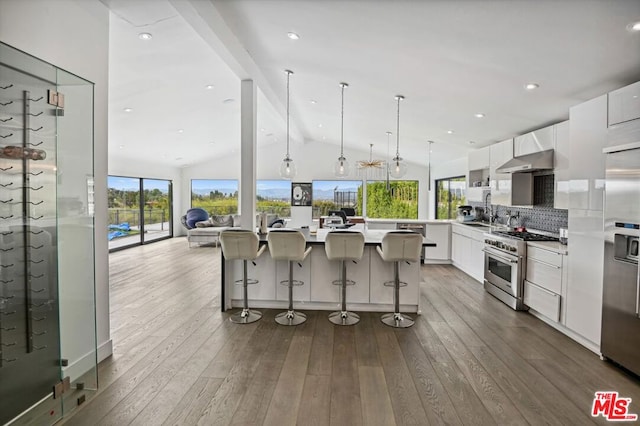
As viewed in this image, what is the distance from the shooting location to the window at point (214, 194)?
1219cm

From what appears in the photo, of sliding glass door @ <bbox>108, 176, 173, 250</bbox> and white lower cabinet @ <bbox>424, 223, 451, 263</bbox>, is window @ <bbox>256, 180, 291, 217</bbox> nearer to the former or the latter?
sliding glass door @ <bbox>108, 176, 173, 250</bbox>

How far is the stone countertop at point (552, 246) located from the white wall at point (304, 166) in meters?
6.41

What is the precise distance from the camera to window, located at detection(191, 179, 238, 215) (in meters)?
12.2

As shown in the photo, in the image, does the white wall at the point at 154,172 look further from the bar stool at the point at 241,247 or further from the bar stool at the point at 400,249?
the bar stool at the point at 400,249

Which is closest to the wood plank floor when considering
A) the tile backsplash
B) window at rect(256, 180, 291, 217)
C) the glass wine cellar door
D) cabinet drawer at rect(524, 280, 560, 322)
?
cabinet drawer at rect(524, 280, 560, 322)

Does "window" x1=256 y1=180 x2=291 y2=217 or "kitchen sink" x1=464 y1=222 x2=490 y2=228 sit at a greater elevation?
"window" x1=256 y1=180 x2=291 y2=217

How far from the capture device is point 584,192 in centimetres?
339

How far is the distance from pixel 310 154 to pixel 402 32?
27.5ft

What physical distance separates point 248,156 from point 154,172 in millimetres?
7263

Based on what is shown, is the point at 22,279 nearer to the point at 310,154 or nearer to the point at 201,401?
the point at 201,401

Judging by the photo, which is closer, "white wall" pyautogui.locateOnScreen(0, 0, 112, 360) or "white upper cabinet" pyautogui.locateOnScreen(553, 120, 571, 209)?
"white wall" pyautogui.locateOnScreen(0, 0, 112, 360)

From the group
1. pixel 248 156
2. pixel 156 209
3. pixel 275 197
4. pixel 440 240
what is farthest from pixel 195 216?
pixel 440 240

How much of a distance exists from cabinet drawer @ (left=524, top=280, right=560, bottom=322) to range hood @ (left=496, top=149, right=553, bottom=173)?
1.48m

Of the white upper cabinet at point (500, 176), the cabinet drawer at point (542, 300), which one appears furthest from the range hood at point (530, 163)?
the cabinet drawer at point (542, 300)
